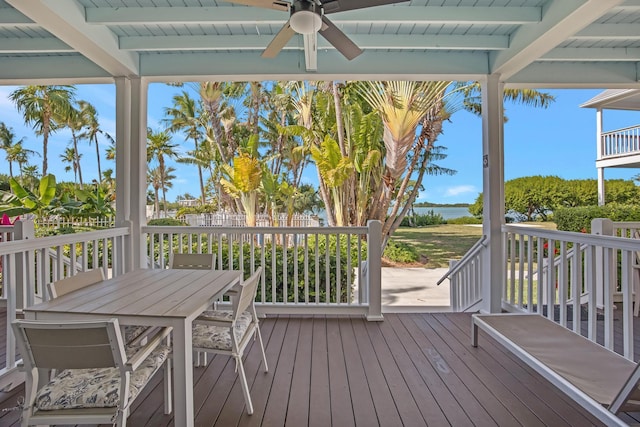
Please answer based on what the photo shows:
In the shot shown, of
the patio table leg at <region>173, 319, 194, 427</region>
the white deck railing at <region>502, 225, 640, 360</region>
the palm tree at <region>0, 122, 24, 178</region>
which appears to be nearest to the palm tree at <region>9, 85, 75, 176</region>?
the palm tree at <region>0, 122, 24, 178</region>

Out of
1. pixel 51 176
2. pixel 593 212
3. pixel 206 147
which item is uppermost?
pixel 206 147

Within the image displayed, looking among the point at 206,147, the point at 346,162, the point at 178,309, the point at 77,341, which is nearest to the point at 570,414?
the point at 178,309

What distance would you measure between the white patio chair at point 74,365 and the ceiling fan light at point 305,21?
2004 millimetres

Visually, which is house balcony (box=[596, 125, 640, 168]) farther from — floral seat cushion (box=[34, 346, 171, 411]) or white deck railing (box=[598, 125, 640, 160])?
floral seat cushion (box=[34, 346, 171, 411])

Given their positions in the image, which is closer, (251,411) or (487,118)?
(251,411)

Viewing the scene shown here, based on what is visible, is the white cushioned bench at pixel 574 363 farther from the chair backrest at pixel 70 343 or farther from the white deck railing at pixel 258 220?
the white deck railing at pixel 258 220

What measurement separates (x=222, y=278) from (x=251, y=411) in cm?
88

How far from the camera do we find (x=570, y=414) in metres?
2.08

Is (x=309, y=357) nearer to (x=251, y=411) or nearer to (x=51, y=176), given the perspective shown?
(x=251, y=411)

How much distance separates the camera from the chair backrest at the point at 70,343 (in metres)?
1.36

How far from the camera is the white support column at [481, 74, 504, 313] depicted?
3951 mm

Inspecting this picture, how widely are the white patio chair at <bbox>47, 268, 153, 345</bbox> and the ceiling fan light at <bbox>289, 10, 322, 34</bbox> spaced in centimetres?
213

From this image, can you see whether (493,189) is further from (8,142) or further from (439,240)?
(8,142)

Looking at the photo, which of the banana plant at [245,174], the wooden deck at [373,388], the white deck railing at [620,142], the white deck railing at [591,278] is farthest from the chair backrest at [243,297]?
the white deck railing at [620,142]
